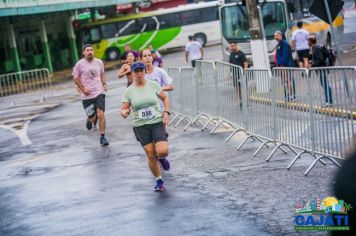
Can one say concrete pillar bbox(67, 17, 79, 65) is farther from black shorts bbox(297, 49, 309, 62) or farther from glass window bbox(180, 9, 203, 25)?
black shorts bbox(297, 49, 309, 62)

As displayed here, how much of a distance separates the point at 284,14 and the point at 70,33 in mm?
26460

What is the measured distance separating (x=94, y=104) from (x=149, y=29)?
36.0 m

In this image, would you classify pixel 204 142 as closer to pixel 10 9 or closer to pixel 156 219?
pixel 156 219

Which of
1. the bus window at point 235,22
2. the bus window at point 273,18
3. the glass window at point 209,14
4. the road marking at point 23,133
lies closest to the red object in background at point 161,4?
the glass window at point 209,14

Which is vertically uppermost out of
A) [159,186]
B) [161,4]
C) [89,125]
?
[161,4]

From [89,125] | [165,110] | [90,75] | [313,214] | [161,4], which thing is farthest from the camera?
[161,4]

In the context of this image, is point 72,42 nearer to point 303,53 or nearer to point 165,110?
point 303,53

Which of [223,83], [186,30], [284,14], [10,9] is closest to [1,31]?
[10,9]

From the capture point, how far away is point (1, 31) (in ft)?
152

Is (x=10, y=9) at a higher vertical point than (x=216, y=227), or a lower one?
higher

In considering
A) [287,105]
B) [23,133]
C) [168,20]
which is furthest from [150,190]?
[168,20]

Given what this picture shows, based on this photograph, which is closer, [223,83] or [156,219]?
[156,219]

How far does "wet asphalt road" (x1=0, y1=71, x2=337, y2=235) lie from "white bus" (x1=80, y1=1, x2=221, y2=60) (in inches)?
1405

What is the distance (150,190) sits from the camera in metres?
9.07
